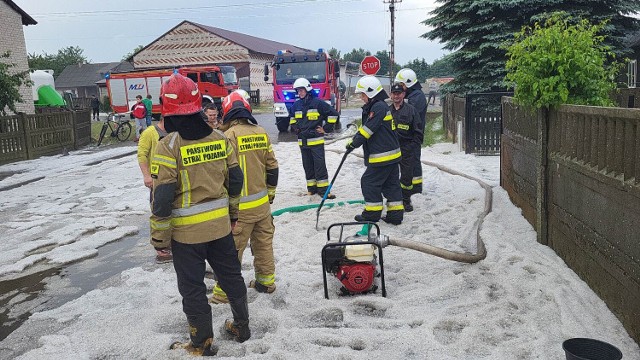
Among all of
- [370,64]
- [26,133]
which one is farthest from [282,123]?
[26,133]

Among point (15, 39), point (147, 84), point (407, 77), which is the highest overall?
point (15, 39)

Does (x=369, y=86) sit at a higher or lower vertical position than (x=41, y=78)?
lower

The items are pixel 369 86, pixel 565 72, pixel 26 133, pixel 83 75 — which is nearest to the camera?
pixel 565 72

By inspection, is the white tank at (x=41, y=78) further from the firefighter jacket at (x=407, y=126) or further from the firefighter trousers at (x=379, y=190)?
the firefighter trousers at (x=379, y=190)

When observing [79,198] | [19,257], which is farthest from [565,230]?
[79,198]

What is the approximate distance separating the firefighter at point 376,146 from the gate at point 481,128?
672cm

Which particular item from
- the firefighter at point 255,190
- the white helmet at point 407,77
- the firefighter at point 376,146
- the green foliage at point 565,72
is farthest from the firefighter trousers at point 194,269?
the white helmet at point 407,77

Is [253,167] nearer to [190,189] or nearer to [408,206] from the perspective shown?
[190,189]

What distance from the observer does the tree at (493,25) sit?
50.5 ft

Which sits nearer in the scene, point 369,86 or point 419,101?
point 369,86

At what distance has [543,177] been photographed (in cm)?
549

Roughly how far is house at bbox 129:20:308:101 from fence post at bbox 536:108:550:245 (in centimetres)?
4316

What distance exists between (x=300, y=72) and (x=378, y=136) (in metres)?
14.1

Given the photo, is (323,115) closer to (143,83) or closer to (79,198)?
(79,198)
